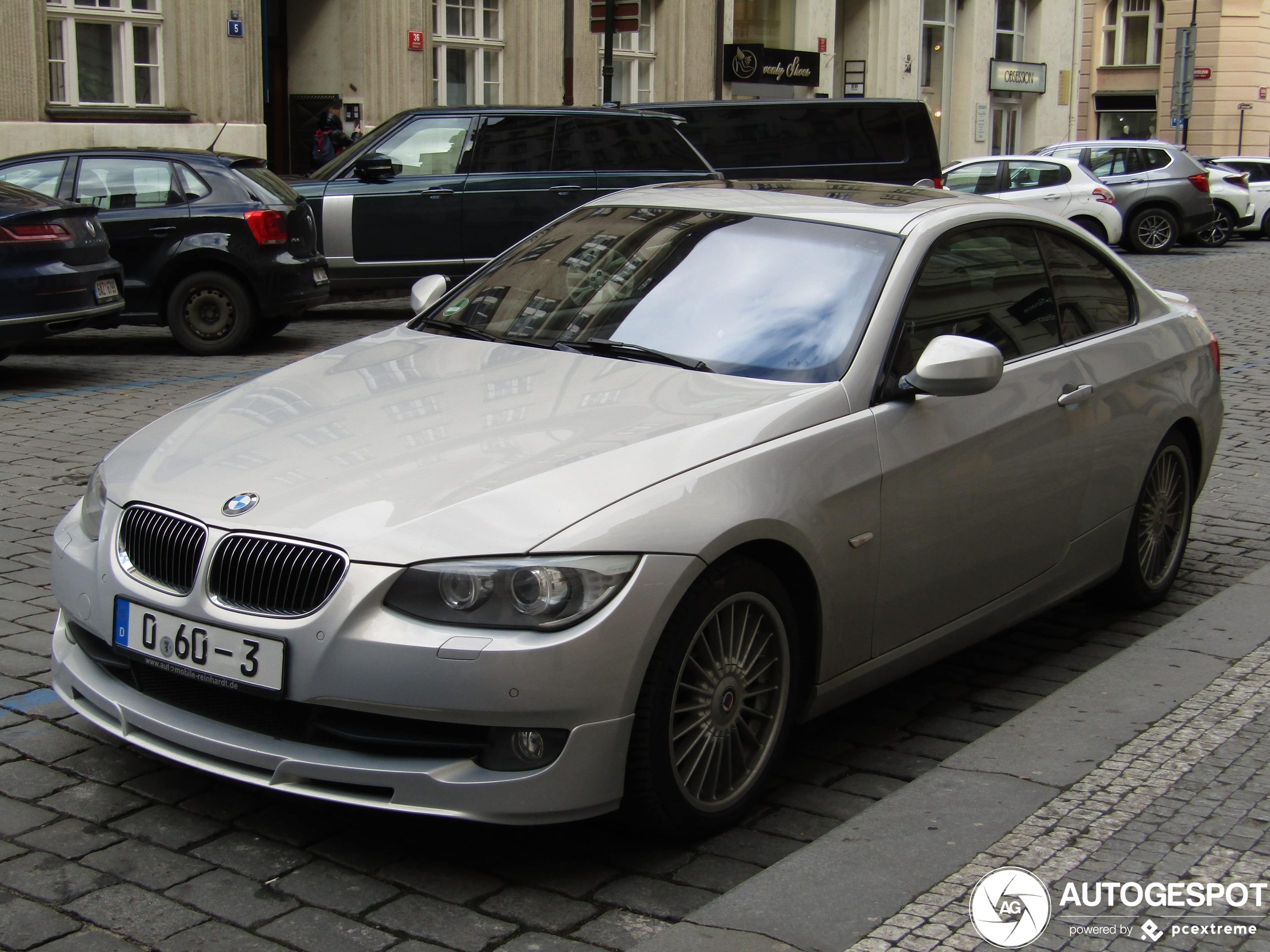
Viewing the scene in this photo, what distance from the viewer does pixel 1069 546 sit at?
4926 mm

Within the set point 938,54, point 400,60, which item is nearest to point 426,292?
point 400,60

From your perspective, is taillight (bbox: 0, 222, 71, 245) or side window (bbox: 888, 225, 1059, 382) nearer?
side window (bbox: 888, 225, 1059, 382)

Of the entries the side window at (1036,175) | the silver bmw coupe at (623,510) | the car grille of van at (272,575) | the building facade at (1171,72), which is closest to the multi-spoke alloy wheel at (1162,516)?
the silver bmw coupe at (623,510)

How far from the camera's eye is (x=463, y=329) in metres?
4.79

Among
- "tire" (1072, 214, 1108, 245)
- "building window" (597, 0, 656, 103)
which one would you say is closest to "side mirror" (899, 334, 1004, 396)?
"tire" (1072, 214, 1108, 245)

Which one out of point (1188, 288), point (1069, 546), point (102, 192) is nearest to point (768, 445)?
point (1069, 546)

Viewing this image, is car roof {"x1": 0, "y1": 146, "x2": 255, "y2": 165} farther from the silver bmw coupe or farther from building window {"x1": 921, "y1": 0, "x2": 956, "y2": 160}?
building window {"x1": 921, "y1": 0, "x2": 956, "y2": 160}

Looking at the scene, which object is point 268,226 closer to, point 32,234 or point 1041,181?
point 32,234

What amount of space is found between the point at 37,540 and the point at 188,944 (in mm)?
3479

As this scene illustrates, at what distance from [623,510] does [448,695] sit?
56cm

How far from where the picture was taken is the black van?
1744 centimetres

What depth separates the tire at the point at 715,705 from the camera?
3.38m

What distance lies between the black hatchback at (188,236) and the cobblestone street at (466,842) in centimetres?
687

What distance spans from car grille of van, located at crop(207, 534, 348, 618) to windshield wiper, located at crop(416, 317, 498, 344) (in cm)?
142
